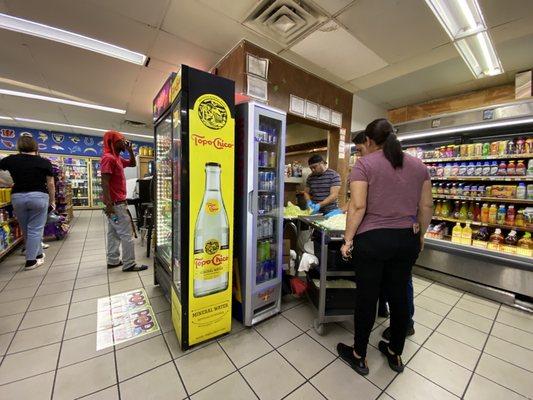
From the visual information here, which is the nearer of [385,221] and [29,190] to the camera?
[385,221]

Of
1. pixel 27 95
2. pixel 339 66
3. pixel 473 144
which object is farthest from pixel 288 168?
pixel 27 95

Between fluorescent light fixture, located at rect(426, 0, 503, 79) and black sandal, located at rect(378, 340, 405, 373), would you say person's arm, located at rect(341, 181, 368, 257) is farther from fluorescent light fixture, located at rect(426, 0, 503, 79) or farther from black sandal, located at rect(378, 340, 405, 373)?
fluorescent light fixture, located at rect(426, 0, 503, 79)

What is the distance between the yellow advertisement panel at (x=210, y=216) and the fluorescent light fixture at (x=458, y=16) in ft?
7.74

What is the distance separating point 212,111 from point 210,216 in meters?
0.86

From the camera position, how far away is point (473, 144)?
3.33 m

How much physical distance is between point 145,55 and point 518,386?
546 centimetres

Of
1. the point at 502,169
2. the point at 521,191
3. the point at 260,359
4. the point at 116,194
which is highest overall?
the point at 502,169

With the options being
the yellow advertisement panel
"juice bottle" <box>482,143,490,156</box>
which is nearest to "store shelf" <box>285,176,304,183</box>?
the yellow advertisement panel

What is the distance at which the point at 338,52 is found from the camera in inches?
122

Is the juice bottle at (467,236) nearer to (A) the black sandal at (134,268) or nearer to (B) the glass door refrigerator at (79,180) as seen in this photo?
(A) the black sandal at (134,268)

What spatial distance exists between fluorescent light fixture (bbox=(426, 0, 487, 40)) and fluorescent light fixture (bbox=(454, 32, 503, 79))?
0.52 feet

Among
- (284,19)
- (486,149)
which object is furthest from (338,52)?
(486,149)

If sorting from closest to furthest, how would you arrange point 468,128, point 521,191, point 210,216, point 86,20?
1. point 210,216
2. point 86,20
3. point 521,191
4. point 468,128

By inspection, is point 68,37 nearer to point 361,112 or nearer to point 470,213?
point 361,112
